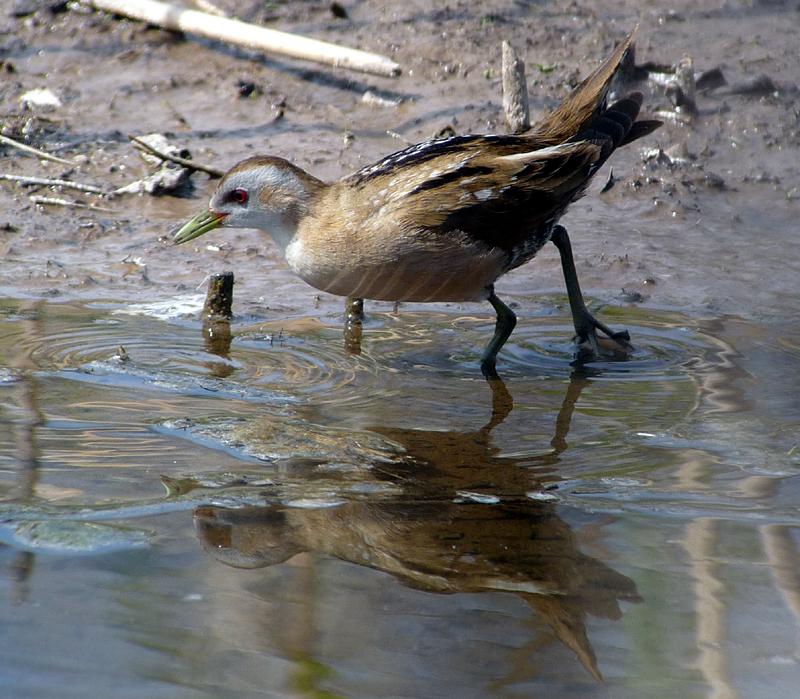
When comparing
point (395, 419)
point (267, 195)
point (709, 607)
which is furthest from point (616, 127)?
point (709, 607)

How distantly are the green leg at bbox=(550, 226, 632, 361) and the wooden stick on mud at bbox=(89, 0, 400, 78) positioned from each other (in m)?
2.97

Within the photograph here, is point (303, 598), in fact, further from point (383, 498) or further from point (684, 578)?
point (684, 578)

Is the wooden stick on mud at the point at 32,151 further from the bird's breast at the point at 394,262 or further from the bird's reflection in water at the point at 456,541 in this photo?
the bird's reflection in water at the point at 456,541

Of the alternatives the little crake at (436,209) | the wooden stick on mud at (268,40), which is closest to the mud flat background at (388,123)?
the wooden stick on mud at (268,40)

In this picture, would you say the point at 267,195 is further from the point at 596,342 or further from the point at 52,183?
the point at 52,183

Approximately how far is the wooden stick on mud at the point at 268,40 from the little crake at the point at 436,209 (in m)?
2.94

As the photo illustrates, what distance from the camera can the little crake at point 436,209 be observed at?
3.74m

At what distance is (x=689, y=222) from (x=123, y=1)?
4.63 m

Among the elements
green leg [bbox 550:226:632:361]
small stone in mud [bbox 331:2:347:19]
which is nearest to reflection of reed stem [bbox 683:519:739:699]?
green leg [bbox 550:226:632:361]

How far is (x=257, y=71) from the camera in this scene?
287 inches

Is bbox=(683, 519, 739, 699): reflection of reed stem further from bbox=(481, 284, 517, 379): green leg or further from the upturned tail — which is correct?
the upturned tail

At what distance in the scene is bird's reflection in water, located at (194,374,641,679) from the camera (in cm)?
230

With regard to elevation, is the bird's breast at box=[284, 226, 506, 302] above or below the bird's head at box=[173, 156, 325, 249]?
below

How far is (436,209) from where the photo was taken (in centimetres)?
371
